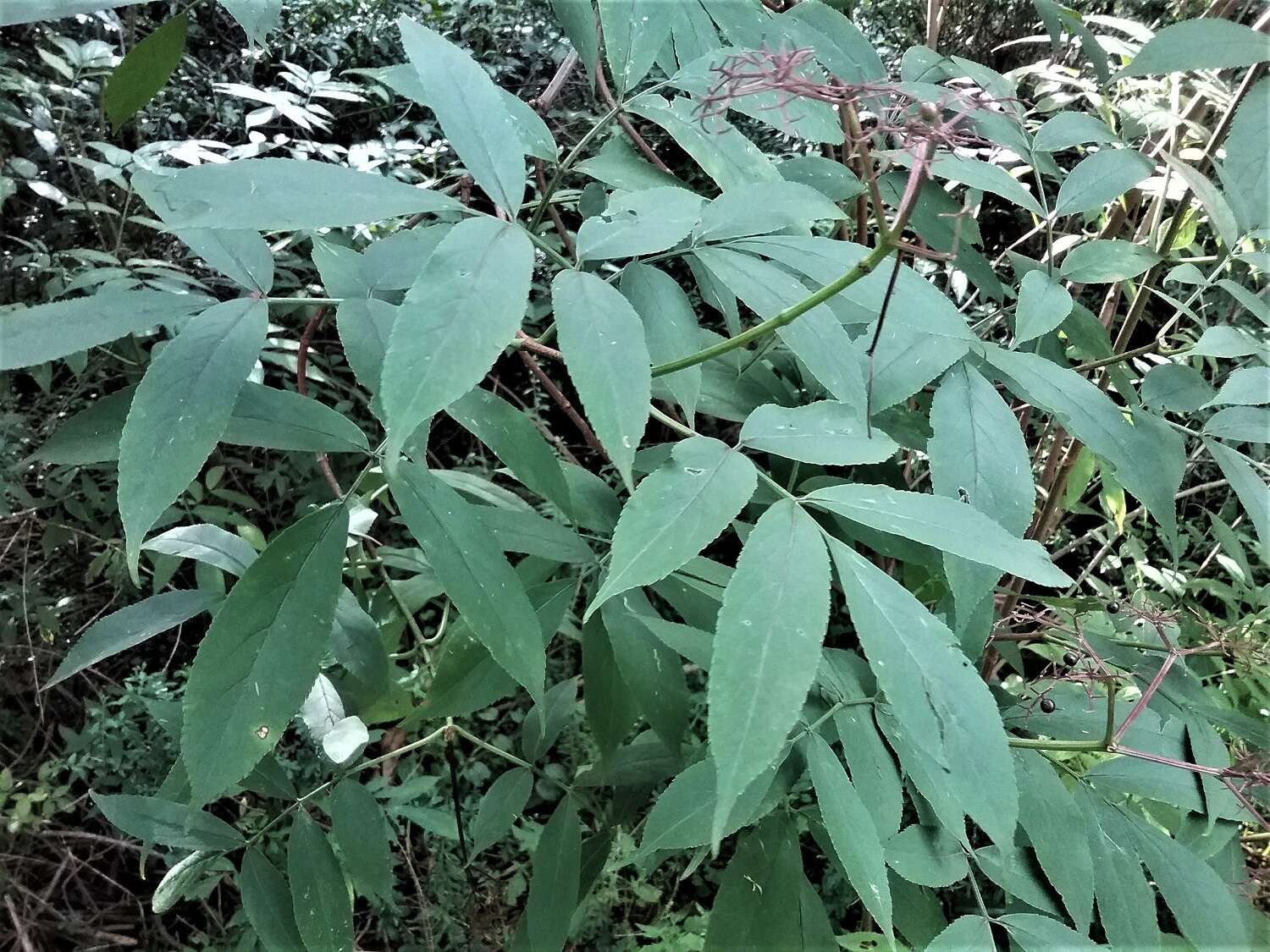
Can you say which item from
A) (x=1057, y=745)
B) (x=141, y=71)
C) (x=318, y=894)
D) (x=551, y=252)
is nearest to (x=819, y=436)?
(x=551, y=252)

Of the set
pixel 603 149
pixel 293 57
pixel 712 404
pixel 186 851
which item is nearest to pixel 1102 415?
pixel 712 404

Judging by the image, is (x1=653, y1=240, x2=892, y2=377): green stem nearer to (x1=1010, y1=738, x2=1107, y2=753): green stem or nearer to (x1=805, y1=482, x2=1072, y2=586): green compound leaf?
(x1=805, y1=482, x2=1072, y2=586): green compound leaf

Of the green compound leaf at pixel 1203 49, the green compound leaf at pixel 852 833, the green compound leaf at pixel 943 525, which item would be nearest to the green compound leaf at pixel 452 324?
the green compound leaf at pixel 943 525

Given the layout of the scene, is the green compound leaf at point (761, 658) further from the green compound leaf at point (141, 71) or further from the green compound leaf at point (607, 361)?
the green compound leaf at point (141, 71)

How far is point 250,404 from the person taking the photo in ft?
1.59

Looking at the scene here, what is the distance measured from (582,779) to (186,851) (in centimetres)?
70

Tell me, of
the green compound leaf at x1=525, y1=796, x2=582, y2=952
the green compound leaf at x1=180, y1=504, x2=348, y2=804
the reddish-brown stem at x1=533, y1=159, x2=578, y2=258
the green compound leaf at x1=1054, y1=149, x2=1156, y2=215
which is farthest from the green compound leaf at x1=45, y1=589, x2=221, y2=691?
the green compound leaf at x1=1054, y1=149, x2=1156, y2=215

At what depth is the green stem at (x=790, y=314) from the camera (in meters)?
0.35

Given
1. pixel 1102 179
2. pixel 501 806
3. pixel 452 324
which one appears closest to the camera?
pixel 452 324

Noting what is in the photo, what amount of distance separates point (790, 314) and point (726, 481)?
0.10 m

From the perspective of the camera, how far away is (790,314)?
410 mm

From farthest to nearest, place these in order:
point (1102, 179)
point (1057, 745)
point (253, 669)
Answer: point (1102, 179)
point (1057, 745)
point (253, 669)

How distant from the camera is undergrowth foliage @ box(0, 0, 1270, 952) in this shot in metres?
0.36

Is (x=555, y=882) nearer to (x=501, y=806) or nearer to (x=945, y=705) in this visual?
(x=501, y=806)
